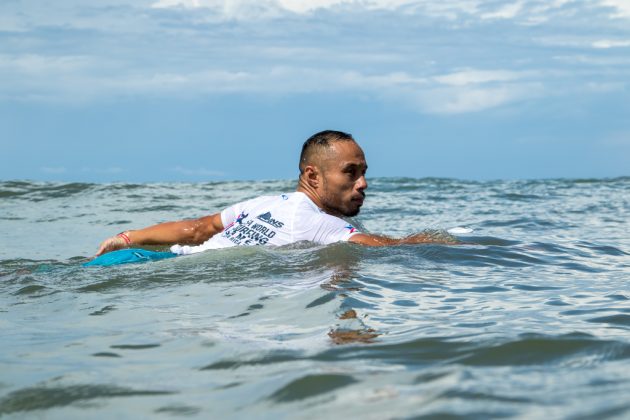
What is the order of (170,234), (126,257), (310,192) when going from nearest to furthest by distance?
(126,257)
(310,192)
(170,234)

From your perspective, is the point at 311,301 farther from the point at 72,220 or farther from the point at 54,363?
the point at 72,220

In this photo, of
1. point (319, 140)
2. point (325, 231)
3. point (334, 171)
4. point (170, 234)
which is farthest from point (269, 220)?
point (170, 234)

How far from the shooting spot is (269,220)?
20.5 feet

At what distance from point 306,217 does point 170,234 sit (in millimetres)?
1415

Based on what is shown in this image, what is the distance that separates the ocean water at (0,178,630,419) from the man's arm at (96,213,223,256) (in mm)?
571

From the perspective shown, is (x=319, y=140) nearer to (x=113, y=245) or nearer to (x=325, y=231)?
(x=325, y=231)

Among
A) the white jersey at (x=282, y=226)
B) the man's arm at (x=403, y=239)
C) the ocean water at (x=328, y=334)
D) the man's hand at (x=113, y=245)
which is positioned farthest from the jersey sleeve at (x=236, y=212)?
the man's arm at (x=403, y=239)

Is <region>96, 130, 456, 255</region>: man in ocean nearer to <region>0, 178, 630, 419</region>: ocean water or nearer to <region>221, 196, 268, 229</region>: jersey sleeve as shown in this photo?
<region>221, 196, 268, 229</region>: jersey sleeve

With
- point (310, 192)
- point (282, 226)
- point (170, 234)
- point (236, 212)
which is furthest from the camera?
point (170, 234)

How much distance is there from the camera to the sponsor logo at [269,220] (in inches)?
243

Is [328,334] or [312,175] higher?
[312,175]

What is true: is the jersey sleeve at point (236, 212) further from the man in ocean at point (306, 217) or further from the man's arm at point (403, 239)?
the man's arm at point (403, 239)

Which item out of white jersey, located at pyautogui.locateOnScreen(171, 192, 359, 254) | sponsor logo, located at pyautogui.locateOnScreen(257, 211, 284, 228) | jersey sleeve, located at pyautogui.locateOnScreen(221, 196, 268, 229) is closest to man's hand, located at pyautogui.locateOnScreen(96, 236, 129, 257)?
white jersey, located at pyautogui.locateOnScreen(171, 192, 359, 254)

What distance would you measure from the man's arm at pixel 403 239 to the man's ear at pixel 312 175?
2.19ft
